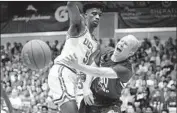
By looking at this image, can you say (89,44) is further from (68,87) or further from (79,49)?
(68,87)

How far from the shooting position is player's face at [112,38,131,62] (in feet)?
14.9

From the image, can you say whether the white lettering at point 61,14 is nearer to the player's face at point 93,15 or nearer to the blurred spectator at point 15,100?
the blurred spectator at point 15,100

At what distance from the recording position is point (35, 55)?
5.97m

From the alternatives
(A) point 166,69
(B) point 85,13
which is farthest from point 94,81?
(A) point 166,69

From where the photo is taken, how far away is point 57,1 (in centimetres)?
1762

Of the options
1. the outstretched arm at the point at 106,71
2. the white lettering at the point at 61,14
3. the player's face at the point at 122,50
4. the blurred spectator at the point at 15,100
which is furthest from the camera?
the white lettering at the point at 61,14

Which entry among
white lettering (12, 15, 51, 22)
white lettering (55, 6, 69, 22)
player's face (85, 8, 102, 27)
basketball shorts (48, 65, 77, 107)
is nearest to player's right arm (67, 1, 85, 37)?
player's face (85, 8, 102, 27)

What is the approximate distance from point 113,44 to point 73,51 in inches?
428

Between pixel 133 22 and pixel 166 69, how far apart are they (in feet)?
12.4

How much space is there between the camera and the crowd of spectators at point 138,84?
11.1 meters

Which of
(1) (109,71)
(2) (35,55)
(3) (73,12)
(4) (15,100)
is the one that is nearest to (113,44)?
(4) (15,100)

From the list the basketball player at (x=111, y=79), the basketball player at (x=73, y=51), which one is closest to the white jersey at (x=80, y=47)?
the basketball player at (x=73, y=51)

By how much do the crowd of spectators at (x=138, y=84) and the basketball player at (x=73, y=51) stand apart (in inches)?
190

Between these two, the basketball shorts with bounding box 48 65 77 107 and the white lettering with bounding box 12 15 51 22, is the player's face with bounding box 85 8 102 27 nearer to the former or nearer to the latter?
the basketball shorts with bounding box 48 65 77 107
